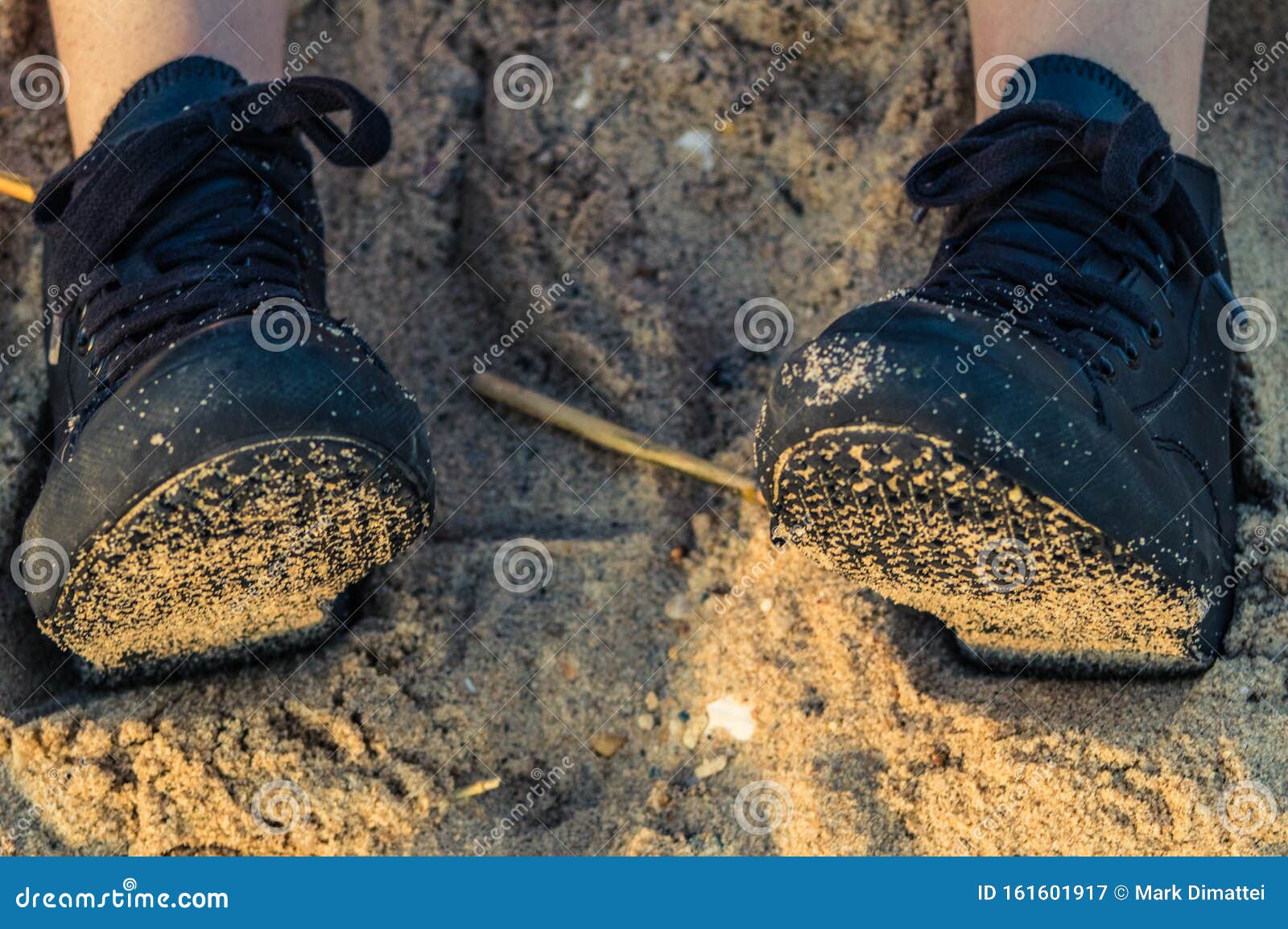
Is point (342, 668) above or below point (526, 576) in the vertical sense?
below

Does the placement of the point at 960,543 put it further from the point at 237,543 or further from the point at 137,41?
the point at 137,41

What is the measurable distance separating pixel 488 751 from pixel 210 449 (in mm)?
518

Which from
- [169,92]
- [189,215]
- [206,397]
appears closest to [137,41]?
[169,92]

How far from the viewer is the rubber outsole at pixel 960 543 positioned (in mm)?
1064

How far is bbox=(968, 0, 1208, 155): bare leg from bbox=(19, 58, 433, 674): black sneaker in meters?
0.78

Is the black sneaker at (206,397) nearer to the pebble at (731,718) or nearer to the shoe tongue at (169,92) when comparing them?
the shoe tongue at (169,92)

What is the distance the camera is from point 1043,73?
141cm

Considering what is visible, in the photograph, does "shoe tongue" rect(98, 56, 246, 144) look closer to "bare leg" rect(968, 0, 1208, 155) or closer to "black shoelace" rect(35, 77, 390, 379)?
"black shoelace" rect(35, 77, 390, 379)

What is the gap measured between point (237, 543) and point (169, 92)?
60 cm

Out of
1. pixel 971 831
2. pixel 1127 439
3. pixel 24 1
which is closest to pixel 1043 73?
pixel 1127 439

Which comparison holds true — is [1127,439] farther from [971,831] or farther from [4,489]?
[4,489]

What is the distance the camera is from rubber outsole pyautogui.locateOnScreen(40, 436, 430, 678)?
1.10 m

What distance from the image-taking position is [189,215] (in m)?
1.33

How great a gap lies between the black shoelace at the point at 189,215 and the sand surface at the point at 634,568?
1.03 feet
